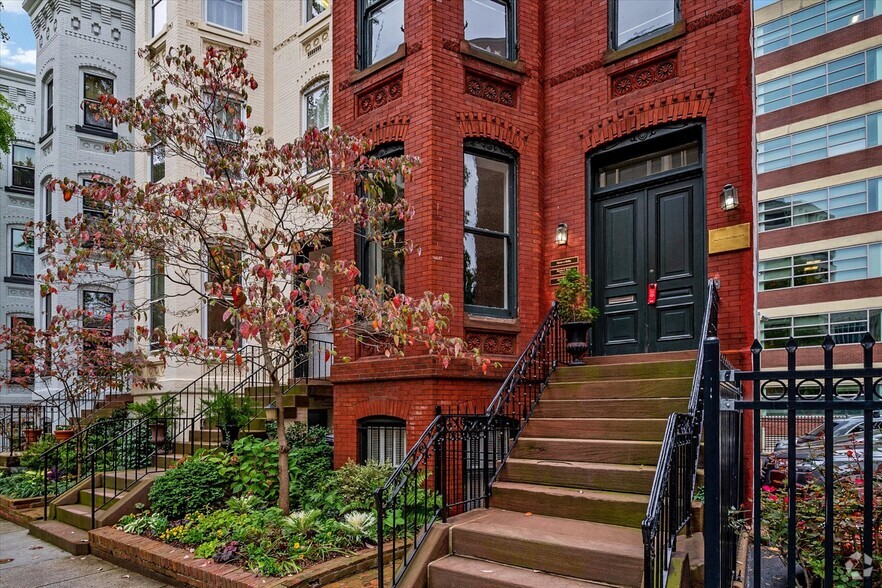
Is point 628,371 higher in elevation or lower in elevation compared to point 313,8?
lower

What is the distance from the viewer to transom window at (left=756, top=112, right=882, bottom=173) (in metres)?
11.8

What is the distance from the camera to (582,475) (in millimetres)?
6258

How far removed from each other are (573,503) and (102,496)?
674 cm

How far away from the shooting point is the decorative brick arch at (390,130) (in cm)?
880

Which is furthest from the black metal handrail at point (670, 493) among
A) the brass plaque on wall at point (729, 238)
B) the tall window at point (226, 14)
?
the tall window at point (226, 14)

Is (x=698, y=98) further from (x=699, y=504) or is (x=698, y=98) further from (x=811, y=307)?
(x=811, y=307)

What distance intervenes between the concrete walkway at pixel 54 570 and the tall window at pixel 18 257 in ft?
58.2

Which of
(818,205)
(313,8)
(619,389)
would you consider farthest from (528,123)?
(818,205)

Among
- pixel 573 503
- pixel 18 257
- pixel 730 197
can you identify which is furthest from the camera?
pixel 18 257

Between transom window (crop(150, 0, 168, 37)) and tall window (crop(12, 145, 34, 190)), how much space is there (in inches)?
464

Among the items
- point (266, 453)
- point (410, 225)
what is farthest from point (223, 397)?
point (410, 225)

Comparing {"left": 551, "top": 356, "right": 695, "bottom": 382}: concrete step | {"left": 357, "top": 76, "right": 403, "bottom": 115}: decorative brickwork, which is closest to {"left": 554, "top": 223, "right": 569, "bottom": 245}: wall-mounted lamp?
{"left": 551, "top": 356, "right": 695, "bottom": 382}: concrete step

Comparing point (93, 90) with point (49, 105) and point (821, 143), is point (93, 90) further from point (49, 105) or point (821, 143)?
point (821, 143)

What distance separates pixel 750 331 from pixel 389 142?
5.16 m
